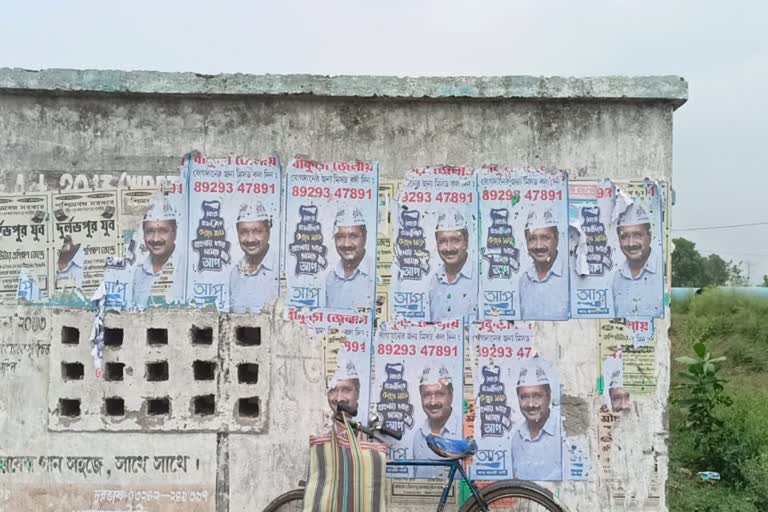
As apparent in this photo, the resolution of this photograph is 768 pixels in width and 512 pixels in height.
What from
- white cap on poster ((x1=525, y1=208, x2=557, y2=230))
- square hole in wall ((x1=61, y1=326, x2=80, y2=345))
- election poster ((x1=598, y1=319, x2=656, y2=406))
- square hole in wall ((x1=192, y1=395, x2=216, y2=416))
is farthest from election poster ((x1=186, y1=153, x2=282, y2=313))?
election poster ((x1=598, y1=319, x2=656, y2=406))

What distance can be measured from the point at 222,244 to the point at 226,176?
1.21 ft

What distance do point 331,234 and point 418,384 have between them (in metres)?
0.94

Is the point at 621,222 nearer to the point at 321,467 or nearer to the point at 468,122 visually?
the point at 468,122

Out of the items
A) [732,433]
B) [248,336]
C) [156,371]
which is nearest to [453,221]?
[248,336]

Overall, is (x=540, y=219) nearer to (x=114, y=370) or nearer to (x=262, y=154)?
(x=262, y=154)

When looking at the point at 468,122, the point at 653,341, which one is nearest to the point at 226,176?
the point at 468,122

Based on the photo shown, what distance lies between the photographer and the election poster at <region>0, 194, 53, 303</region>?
3688 mm

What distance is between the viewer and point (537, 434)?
12.0 ft

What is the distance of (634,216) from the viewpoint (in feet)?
12.0

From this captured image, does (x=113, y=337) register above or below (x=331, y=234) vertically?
below

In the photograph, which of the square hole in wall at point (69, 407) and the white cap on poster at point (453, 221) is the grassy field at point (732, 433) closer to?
the white cap on poster at point (453, 221)

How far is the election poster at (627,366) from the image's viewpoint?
363 centimetres

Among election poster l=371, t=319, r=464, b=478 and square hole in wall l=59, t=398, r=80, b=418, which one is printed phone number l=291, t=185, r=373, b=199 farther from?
square hole in wall l=59, t=398, r=80, b=418

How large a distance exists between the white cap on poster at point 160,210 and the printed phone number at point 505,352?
5.98ft
